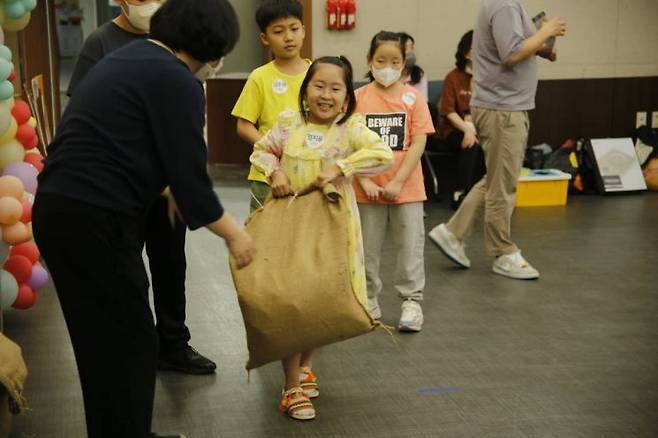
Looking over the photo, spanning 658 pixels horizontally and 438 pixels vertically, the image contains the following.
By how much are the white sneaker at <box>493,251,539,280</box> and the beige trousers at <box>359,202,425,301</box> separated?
1.00 meters

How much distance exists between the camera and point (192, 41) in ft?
7.81

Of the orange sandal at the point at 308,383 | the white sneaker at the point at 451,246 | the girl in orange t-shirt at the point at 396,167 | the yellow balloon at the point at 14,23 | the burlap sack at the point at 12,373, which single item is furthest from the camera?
the white sneaker at the point at 451,246

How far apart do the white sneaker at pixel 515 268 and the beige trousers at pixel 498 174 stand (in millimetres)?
34

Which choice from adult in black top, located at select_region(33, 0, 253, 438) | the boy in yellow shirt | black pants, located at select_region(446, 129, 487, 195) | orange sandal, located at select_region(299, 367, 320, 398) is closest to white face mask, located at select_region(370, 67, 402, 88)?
the boy in yellow shirt

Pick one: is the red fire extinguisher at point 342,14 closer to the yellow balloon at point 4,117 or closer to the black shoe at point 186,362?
the yellow balloon at point 4,117

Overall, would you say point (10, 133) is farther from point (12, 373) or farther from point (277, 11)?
point (12, 373)

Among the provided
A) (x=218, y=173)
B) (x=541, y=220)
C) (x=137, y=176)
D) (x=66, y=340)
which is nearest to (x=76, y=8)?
(x=218, y=173)

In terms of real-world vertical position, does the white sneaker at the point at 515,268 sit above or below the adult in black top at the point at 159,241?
below

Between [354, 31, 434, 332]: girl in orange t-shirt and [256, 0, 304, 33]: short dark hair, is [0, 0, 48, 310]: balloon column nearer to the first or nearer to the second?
[256, 0, 304, 33]: short dark hair

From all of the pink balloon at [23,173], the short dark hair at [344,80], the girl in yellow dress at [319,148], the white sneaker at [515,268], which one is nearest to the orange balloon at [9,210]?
the pink balloon at [23,173]

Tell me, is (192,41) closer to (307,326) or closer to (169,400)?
(307,326)

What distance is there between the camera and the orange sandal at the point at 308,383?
3441 mm

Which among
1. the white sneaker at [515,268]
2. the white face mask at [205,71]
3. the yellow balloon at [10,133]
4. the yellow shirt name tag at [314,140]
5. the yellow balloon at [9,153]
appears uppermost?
the white face mask at [205,71]

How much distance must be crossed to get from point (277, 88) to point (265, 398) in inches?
45.7
